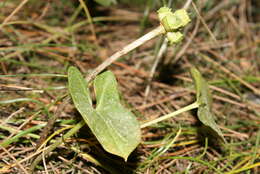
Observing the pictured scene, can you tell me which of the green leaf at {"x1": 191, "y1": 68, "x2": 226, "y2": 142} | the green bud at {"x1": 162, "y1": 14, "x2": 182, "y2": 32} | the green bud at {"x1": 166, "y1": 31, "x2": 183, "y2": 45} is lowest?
the green leaf at {"x1": 191, "y1": 68, "x2": 226, "y2": 142}

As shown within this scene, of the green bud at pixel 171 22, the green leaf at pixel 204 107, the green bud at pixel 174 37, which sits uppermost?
the green bud at pixel 171 22

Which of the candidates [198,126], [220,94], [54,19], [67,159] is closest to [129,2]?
[54,19]

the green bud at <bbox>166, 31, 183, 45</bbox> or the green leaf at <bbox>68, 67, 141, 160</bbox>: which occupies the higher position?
the green bud at <bbox>166, 31, 183, 45</bbox>

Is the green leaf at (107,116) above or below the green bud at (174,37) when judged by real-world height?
below

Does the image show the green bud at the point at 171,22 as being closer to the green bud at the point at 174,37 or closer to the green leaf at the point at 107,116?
the green bud at the point at 174,37

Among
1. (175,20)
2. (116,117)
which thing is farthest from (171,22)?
(116,117)

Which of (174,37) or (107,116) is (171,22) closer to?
(174,37)

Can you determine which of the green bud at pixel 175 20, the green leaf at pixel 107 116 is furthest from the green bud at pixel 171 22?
the green leaf at pixel 107 116

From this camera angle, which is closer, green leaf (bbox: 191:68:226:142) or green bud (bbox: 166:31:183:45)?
green bud (bbox: 166:31:183:45)

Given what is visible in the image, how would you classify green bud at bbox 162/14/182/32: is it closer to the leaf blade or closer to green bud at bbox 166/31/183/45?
green bud at bbox 166/31/183/45

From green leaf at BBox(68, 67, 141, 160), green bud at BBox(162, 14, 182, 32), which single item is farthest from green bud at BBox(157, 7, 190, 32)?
green leaf at BBox(68, 67, 141, 160)
